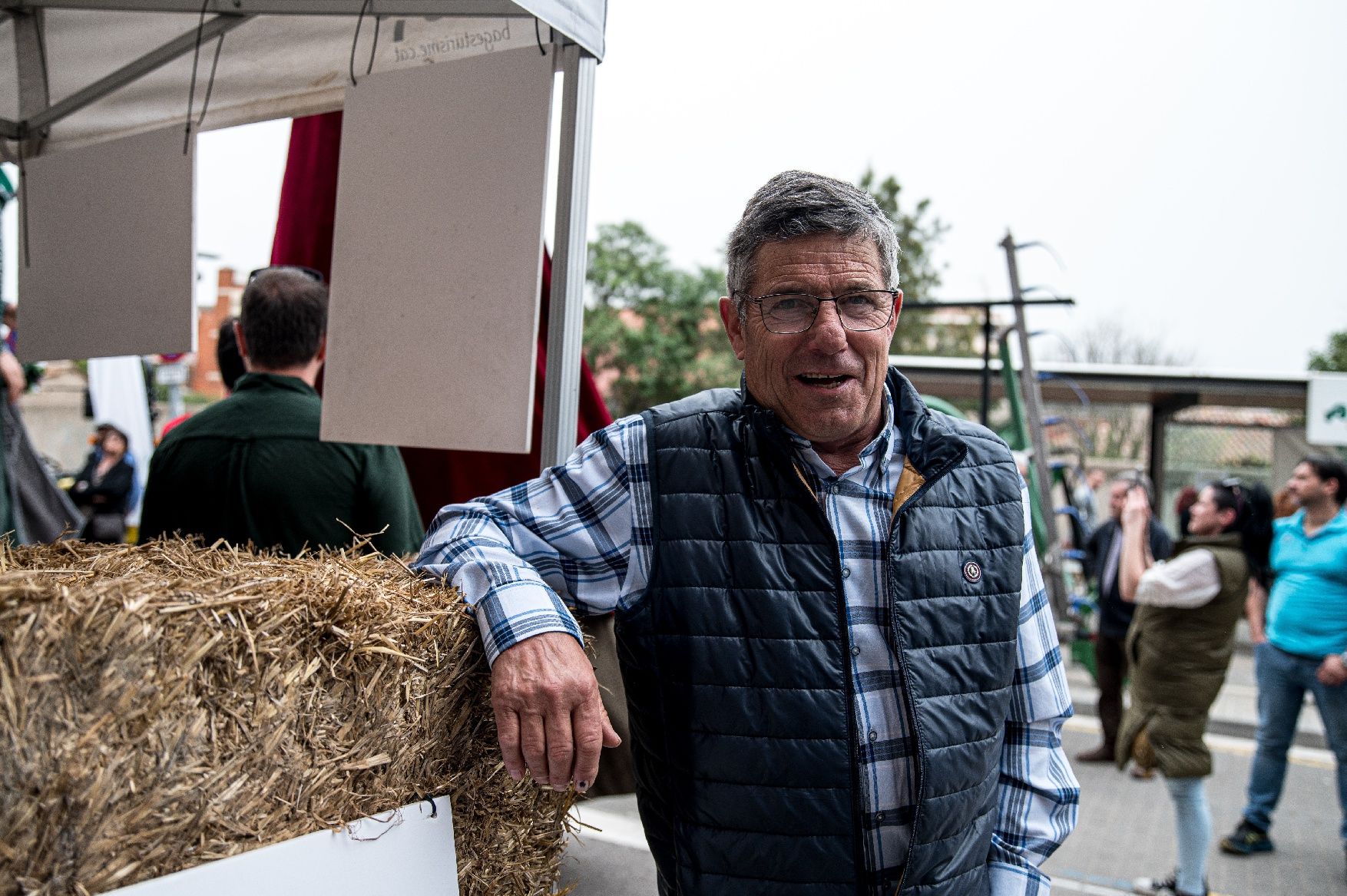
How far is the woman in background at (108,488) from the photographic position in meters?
8.46

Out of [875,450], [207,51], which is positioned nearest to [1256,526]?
[875,450]

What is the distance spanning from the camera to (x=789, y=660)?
5.22 ft

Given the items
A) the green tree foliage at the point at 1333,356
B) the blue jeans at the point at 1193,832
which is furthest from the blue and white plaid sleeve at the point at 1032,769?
the green tree foliage at the point at 1333,356

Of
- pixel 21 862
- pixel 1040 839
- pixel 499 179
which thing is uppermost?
pixel 499 179

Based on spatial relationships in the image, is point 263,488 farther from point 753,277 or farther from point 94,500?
point 94,500

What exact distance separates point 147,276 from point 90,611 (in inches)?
70.5

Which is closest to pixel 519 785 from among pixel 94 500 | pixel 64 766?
pixel 64 766

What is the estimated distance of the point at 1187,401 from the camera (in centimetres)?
1211

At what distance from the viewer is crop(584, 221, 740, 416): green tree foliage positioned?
21.7 metres

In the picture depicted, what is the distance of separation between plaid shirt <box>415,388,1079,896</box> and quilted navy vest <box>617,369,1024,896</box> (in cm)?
4

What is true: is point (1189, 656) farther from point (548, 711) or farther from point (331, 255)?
point (548, 711)

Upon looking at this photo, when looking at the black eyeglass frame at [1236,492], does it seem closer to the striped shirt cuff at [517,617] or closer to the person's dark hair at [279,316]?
the person's dark hair at [279,316]

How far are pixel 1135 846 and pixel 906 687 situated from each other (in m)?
4.77

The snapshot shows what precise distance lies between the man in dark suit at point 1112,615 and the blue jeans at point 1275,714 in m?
1.12
